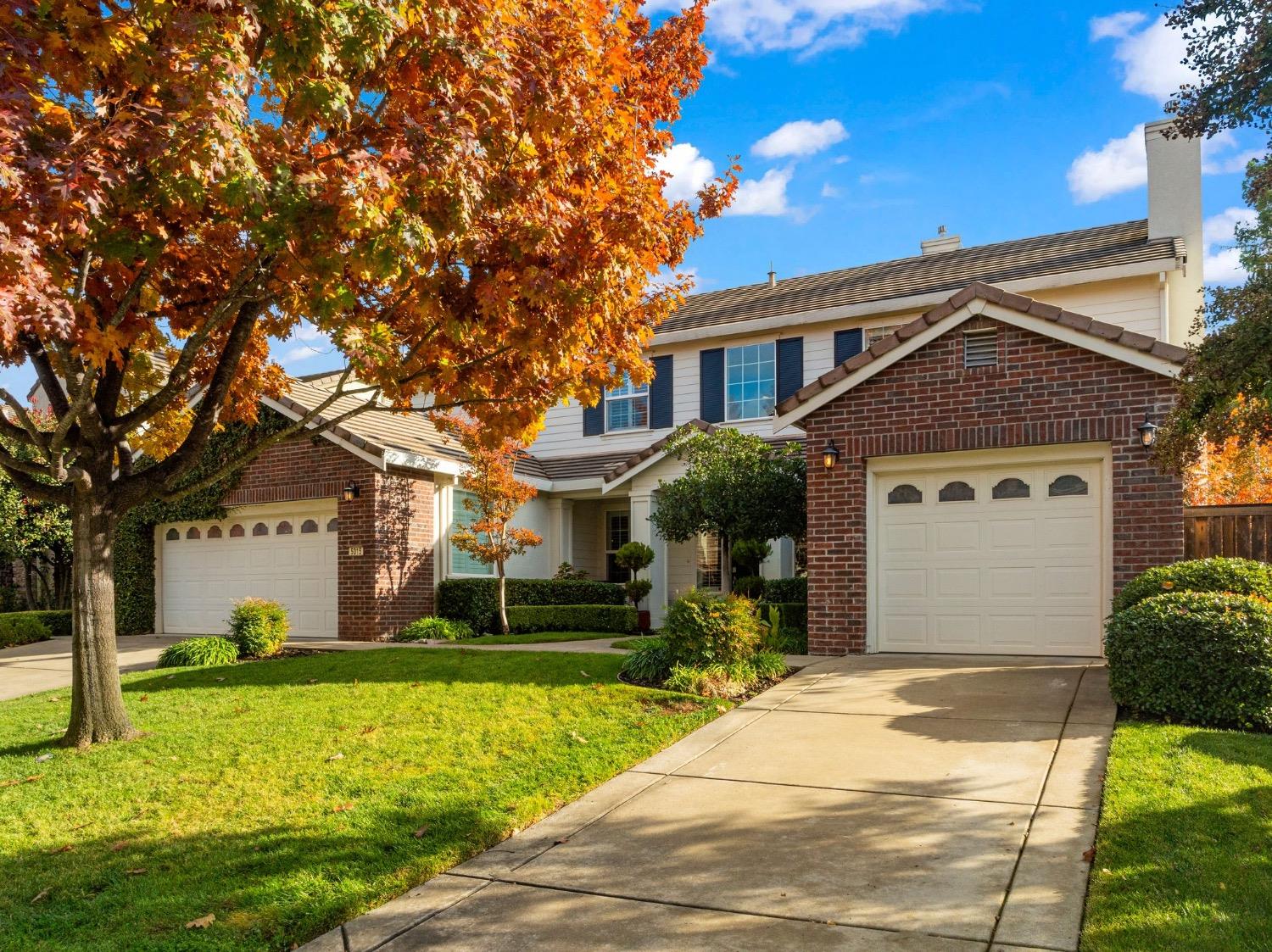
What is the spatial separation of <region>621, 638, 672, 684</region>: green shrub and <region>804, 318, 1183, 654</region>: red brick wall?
2.66 m

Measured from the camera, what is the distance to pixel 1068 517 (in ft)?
35.6

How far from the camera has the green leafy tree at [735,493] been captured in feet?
46.5

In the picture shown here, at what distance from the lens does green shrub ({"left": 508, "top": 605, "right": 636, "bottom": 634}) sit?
17125 millimetres

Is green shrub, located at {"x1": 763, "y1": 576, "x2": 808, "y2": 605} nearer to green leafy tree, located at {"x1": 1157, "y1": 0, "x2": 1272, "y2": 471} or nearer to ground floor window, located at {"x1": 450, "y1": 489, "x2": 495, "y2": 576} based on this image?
ground floor window, located at {"x1": 450, "y1": 489, "x2": 495, "y2": 576}

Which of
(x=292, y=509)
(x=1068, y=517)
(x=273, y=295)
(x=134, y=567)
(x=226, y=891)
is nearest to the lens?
(x=226, y=891)

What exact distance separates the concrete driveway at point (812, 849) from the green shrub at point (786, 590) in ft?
22.3

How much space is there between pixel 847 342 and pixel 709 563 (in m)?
5.04

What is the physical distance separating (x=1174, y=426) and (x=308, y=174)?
5905 millimetres

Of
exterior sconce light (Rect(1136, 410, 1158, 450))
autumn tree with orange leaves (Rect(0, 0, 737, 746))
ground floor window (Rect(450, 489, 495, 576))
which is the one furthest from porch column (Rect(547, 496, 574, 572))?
exterior sconce light (Rect(1136, 410, 1158, 450))

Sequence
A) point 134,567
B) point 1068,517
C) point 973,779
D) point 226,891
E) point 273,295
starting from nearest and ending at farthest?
point 226,891 → point 973,779 → point 273,295 → point 1068,517 → point 134,567

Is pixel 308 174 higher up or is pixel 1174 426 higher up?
pixel 308 174

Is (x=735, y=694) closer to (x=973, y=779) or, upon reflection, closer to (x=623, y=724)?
(x=623, y=724)

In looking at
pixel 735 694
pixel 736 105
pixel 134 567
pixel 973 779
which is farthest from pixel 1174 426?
pixel 134 567

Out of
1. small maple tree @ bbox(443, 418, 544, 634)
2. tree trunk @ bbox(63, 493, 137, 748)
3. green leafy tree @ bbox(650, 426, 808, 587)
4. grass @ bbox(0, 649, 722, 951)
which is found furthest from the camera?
small maple tree @ bbox(443, 418, 544, 634)
